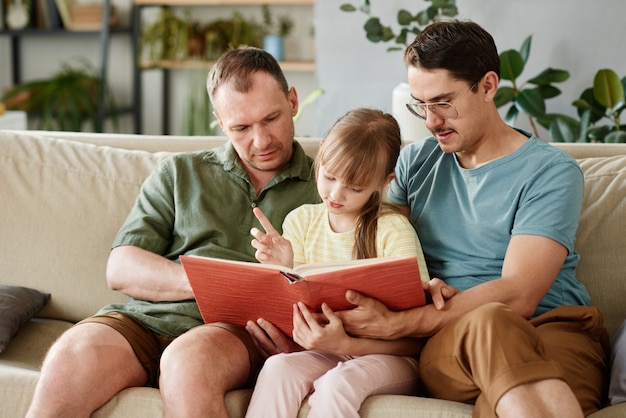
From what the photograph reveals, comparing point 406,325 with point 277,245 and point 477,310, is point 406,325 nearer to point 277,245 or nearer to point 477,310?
point 477,310

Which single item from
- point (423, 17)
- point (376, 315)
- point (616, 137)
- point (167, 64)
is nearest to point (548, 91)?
point (616, 137)

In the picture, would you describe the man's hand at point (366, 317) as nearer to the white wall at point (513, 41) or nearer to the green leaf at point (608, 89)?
the green leaf at point (608, 89)

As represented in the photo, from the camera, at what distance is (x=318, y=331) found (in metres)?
1.75

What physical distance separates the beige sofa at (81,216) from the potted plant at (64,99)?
8.25 feet

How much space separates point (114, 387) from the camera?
1.84 metres

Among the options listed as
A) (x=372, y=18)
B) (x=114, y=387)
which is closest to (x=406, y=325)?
(x=114, y=387)

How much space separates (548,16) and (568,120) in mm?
590

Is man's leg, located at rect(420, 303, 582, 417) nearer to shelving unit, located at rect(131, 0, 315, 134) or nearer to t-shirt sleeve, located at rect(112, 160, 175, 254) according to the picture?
t-shirt sleeve, located at rect(112, 160, 175, 254)

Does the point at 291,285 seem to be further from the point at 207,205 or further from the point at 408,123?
the point at 408,123

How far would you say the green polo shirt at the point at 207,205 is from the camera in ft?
7.04

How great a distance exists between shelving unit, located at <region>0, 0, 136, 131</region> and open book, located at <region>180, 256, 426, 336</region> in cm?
354

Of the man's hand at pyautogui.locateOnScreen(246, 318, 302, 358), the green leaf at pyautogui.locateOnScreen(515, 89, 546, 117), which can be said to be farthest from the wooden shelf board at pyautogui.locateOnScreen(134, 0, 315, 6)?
the man's hand at pyautogui.locateOnScreen(246, 318, 302, 358)

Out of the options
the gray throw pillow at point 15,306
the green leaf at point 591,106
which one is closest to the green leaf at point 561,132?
the green leaf at point 591,106

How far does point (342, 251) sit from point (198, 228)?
401 mm
